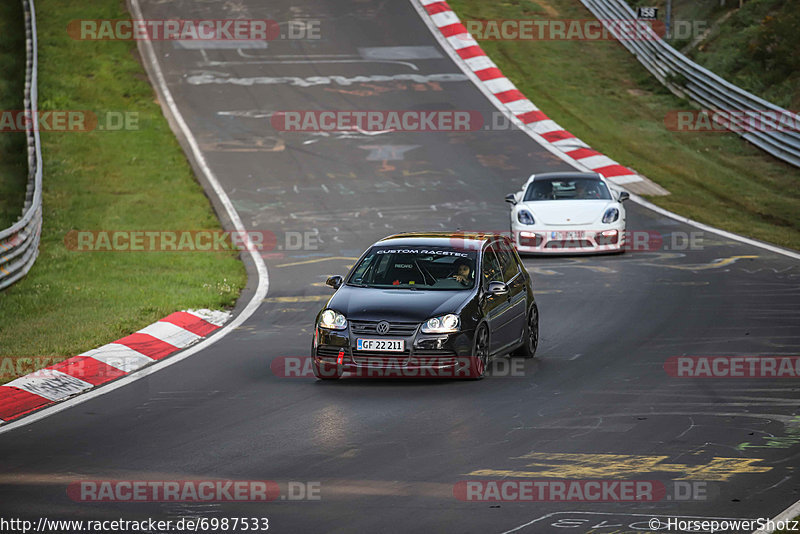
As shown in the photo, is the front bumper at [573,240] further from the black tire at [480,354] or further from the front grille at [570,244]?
the black tire at [480,354]

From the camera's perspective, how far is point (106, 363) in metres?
13.1

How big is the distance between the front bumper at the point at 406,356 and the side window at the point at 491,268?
4.01 feet

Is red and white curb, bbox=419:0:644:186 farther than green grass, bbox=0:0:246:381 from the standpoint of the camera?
Yes

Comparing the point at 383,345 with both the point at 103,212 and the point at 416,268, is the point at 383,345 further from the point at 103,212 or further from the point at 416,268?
the point at 103,212

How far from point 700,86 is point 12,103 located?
19941 mm

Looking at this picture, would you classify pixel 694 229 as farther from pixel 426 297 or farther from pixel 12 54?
pixel 12 54

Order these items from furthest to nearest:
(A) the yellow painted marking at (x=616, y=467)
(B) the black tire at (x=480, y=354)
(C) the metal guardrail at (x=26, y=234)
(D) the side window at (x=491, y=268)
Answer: (C) the metal guardrail at (x=26, y=234)
(D) the side window at (x=491, y=268)
(B) the black tire at (x=480, y=354)
(A) the yellow painted marking at (x=616, y=467)

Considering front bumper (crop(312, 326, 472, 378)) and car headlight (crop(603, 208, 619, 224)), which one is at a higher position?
car headlight (crop(603, 208, 619, 224))

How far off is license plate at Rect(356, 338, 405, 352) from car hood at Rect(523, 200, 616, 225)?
408 inches

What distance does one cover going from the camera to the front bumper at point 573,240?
69.6 feet

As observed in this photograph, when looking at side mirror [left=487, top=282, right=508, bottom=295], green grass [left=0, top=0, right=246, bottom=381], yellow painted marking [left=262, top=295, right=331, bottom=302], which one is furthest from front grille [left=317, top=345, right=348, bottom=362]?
yellow painted marking [left=262, top=295, right=331, bottom=302]

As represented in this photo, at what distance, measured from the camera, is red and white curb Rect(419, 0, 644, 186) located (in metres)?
28.8

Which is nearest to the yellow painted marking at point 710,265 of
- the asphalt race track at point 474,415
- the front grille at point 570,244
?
the asphalt race track at point 474,415

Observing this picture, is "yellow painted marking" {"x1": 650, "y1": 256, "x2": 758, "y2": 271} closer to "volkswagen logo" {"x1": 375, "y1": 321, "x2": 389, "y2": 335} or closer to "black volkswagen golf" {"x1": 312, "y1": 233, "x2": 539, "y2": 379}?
"black volkswagen golf" {"x1": 312, "y1": 233, "x2": 539, "y2": 379}
